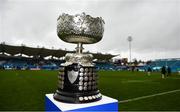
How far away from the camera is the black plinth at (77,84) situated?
1563 mm

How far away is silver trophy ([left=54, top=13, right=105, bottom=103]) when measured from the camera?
1.57 m

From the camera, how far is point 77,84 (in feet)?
5.17

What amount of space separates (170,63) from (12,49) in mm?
42724

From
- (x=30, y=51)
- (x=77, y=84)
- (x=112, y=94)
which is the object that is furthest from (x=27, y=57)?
(x=77, y=84)

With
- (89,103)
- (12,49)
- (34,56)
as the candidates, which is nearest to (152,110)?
(89,103)

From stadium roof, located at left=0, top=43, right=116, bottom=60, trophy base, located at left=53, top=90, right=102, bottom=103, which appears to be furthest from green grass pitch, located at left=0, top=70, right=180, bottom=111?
stadium roof, located at left=0, top=43, right=116, bottom=60

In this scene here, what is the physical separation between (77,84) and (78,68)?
0.46 ft

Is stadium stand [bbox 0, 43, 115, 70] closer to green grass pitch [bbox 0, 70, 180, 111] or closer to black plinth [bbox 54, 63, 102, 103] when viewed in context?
green grass pitch [bbox 0, 70, 180, 111]

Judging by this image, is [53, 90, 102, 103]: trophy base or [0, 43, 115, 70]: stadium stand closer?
[53, 90, 102, 103]: trophy base

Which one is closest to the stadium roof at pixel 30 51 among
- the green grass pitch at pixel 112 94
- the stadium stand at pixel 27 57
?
the stadium stand at pixel 27 57

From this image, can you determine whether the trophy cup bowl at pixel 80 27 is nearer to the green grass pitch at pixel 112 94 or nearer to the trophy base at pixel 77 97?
the trophy base at pixel 77 97

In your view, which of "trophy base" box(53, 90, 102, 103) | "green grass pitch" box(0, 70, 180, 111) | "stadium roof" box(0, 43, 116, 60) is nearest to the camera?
→ "trophy base" box(53, 90, 102, 103)

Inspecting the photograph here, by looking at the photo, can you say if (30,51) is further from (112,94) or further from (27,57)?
(112,94)

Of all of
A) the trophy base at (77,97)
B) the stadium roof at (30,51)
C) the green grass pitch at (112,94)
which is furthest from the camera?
the stadium roof at (30,51)
